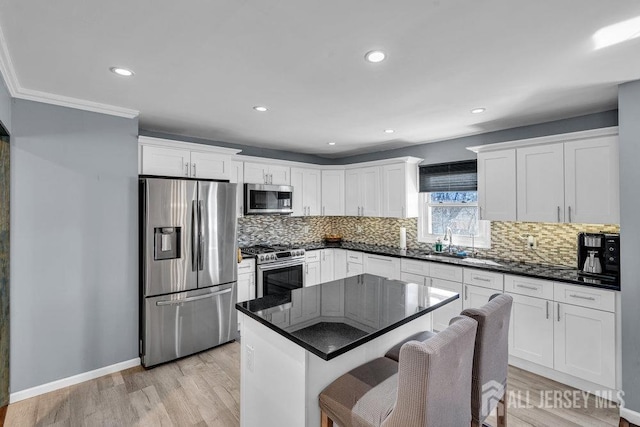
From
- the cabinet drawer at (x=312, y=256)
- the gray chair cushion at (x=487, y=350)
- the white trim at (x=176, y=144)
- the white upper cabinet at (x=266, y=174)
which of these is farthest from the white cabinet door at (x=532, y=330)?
the white trim at (x=176, y=144)

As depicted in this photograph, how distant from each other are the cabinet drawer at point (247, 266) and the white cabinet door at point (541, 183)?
317cm

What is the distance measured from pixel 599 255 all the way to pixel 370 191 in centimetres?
285

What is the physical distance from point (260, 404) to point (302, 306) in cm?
62

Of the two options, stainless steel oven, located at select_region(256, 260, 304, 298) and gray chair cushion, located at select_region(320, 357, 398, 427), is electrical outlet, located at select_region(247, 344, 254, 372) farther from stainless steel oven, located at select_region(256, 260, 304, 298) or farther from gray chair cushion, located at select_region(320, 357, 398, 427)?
stainless steel oven, located at select_region(256, 260, 304, 298)

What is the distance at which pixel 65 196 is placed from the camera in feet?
8.81

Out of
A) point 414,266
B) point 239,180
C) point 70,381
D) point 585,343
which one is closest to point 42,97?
point 239,180

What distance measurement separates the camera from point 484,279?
3.29m

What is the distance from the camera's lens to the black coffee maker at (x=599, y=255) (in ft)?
8.92

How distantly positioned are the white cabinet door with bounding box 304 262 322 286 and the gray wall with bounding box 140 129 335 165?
1826 mm

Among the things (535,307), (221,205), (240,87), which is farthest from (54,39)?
(535,307)

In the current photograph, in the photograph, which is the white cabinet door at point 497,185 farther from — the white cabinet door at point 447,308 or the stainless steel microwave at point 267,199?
the stainless steel microwave at point 267,199

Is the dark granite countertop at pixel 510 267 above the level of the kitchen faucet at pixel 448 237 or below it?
below

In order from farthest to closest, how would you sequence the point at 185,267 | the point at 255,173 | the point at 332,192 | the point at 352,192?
the point at 332,192 < the point at 352,192 < the point at 255,173 < the point at 185,267

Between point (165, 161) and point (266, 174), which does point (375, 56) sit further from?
point (266, 174)
